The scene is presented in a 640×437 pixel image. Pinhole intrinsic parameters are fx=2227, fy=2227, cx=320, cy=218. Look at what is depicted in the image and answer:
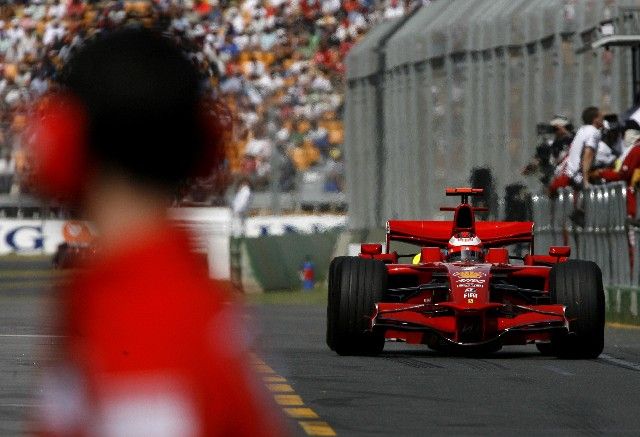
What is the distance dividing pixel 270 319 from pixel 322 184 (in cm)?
3119

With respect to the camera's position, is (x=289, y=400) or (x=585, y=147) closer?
(x=289, y=400)

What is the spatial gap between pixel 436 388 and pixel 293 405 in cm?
167

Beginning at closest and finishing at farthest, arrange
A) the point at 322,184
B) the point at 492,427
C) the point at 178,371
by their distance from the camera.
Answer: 1. the point at 178,371
2. the point at 492,427
3. the point at 322,184

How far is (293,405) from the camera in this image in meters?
12.2

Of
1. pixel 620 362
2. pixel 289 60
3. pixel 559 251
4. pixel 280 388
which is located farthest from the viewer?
pixel 289 60

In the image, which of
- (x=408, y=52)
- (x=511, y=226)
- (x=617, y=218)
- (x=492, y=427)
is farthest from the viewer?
(x=408, y=52)

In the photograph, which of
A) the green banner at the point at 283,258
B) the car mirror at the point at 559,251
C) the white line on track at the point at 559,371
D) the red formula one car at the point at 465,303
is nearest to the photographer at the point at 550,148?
the green banner at the point at 283,258

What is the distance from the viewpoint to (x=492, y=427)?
10820 millimetres

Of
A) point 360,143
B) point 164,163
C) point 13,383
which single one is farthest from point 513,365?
point 360,143

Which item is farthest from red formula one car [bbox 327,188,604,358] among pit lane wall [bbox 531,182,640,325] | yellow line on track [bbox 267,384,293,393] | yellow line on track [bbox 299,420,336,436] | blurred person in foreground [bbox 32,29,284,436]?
blurred person in foreground [bbox 32,29,284,436]

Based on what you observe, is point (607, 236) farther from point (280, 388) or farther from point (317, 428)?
point (317, 428)

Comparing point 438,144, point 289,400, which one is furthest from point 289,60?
point 289,400

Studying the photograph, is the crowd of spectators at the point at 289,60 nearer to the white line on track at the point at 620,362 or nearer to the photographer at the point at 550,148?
the photographer at the point at 550,148

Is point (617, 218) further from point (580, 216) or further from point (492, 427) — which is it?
point (492, 427)
